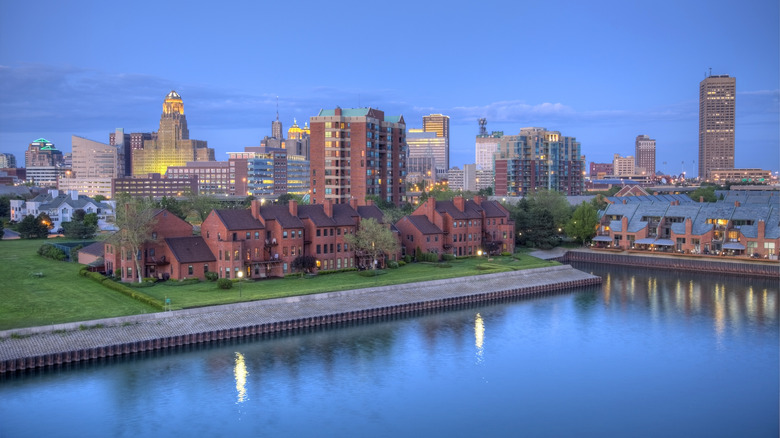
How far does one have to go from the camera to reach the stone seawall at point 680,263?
94.9 m

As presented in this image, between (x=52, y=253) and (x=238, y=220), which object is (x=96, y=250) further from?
(x=238, y=220)

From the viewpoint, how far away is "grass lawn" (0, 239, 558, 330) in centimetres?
5666

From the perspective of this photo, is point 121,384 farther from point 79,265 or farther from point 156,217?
point 79,265

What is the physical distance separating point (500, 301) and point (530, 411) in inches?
1324

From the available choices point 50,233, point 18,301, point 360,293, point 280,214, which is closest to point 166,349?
point 18,301

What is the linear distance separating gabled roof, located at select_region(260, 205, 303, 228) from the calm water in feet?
62.6

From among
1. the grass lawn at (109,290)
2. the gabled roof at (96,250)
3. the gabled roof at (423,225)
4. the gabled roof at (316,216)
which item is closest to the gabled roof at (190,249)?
the grass lawn at (109,290)

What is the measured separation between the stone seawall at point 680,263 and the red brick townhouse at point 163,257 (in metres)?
59.0

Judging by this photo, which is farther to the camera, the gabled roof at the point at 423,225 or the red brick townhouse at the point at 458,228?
the red brick townhouse at the point at 458,228

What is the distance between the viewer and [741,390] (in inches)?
1901

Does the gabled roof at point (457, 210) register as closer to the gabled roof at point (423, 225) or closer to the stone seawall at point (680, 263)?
the gabled roof at point (423, 225)

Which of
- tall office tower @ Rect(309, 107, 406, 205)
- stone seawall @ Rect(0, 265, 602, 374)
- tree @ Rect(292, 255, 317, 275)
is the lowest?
stone seawall @ Rect(0, 265, 602, 374)

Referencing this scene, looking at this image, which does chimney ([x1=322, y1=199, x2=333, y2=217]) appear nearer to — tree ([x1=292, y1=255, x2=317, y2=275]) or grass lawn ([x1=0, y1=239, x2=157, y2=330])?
tree ([x1=292, y1=255, x2=317, y2=275])

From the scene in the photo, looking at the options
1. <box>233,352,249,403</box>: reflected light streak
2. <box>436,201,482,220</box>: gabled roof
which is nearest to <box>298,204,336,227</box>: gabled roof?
<box>436,201,482,220</box>: gabled roof
